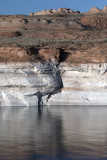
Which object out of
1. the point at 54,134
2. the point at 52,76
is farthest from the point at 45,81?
the point at 54,134

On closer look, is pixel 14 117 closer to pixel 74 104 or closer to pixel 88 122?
pixel 88 122

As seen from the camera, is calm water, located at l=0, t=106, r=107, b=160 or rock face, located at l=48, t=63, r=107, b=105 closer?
calm water, located at l=0, t=106, r=107, b=160

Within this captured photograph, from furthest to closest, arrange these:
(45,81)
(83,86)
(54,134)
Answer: (83,86) → (45,81) → (54,134)

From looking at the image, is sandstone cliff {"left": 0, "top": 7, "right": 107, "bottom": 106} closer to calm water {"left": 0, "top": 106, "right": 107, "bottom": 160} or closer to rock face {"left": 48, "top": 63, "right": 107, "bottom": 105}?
rock face {"left": 48, "top": 63, "right": 107, "bottom": 105}

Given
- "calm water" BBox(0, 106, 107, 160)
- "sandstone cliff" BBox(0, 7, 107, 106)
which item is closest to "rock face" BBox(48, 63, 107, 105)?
"sandstone cliff" BBox(0, 7, 107, 106)

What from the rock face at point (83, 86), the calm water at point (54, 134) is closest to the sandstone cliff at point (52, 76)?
the rock face at point (83, 86)

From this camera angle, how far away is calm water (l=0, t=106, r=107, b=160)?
1714 cm

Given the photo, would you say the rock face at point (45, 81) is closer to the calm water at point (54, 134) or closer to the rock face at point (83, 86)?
the rock face at point (83, 86)

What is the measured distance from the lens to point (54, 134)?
2216cm

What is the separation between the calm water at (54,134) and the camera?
17.1 metres

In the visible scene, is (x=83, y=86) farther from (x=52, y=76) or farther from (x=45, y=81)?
(x=45, y=81)

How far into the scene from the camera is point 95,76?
37969 millimetres

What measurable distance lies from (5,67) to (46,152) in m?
20.4

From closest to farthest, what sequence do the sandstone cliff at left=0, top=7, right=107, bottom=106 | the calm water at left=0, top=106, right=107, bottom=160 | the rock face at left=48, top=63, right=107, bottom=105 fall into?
the calm water at left=0, top=106, right=107, bottom=160 < the sandstone cliff at left=0, top=7, right=107, bottom=106 < the rock face at left=48, top=63, right=107, bottom=105
